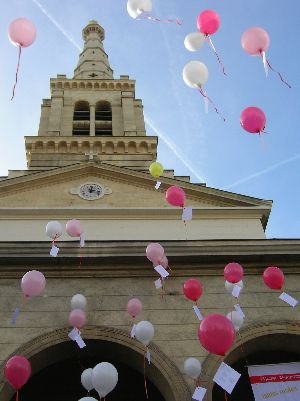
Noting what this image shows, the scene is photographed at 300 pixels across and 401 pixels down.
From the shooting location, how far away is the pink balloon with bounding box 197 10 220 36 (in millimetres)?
9703

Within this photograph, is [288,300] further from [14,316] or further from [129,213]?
[129,213]

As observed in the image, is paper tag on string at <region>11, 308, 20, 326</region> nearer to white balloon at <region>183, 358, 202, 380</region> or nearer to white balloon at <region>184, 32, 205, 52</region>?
white balloon at <region>183, 358, 202, 380</region>

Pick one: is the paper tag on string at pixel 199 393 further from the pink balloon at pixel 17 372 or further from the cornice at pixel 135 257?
the cornice at pixel 135 257

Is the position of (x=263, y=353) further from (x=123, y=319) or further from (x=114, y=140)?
(x=114, y=140)

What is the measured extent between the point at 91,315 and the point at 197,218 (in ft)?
19.5

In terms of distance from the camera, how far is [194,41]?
1017 cm

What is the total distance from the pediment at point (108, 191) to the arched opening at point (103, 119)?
7.32 meters

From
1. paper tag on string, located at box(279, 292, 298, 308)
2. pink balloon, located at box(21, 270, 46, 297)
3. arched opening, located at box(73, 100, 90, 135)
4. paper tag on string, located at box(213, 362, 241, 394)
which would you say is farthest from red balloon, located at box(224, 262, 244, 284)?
arched opening, located at box(73, 100, 90, 135)

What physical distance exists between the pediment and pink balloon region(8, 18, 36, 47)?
301 inches

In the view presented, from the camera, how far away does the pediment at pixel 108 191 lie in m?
17.0

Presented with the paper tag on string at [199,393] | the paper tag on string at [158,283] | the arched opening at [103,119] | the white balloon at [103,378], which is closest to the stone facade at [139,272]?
the paper tag on string at [158,283]

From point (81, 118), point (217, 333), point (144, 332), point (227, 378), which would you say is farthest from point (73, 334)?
point (81, 118)

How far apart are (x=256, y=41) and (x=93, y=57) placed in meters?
27.5

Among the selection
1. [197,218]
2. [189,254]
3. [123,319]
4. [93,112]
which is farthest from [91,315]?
[93,112]
